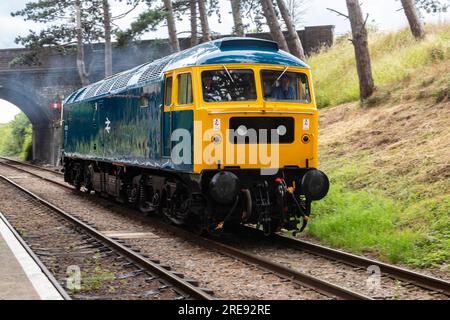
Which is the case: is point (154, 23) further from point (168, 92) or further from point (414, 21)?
point (168, 92)

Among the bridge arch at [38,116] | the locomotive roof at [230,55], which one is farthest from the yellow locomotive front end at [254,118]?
the bridge arch at [38,116]

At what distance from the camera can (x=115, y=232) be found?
13219mm

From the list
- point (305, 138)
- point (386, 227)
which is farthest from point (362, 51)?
point (386, 227)

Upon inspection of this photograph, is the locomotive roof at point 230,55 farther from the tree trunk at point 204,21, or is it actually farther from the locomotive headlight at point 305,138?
the tree trunk at point 204,21

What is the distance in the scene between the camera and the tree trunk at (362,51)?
19.6 metres

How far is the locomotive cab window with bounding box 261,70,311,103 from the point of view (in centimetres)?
1140

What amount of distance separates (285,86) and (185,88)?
66.1 inches

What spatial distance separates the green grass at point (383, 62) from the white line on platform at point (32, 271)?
12.6 meters

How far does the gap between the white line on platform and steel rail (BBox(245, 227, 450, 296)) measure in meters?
4.22

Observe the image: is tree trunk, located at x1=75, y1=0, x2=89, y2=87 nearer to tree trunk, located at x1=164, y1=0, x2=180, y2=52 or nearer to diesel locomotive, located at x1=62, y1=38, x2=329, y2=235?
tree trunk, located at x1=164, y1=0, x2=180, y2=52

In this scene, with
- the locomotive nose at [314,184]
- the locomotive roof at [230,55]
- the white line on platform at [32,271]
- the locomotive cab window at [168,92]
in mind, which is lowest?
the white line on platform at [32,271]

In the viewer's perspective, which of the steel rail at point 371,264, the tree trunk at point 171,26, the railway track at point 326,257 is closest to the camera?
the railway track at point 326,257

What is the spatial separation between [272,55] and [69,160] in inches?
522
